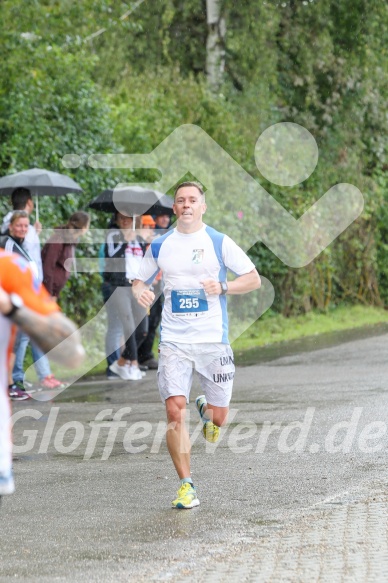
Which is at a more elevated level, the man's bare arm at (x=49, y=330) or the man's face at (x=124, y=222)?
the man's bare arm at (x=49, y=330)

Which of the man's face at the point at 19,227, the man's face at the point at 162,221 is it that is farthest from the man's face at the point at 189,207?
the man's face at the point at 162,221

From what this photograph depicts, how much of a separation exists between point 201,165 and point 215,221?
990mm

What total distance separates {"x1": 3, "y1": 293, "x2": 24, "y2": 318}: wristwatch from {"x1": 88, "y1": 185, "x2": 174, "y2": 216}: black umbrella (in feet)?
33.9

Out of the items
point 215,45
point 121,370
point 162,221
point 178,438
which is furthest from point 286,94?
point 178,438

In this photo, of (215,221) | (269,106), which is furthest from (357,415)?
(269,106)

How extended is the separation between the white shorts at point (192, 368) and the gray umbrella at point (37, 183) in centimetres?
621

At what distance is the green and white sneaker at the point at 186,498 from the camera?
289 inches

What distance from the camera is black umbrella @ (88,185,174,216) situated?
49.4 feet

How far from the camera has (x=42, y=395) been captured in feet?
42.1

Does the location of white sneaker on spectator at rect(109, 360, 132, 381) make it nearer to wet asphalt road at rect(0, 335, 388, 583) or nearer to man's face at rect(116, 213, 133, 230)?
wet asphalt road at rect(0, 335, 388, 583)

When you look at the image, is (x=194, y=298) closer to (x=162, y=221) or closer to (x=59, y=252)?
(x=59, y=252)

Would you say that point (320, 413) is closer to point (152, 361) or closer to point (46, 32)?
point (152, 361)

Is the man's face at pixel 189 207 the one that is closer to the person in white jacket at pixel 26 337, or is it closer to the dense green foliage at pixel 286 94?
the person in white jacket at pixel 26 337

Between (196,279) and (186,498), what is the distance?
4.41 feet
